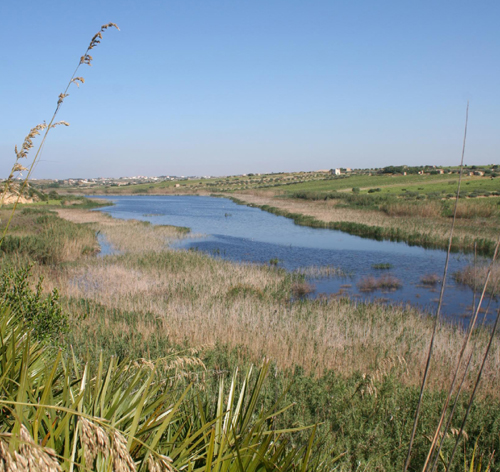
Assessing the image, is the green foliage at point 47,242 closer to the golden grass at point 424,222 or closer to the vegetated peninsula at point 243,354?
the vegetated peninsula at point 243,354

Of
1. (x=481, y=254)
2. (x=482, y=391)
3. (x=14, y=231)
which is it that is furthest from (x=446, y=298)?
(x=14, y=231)

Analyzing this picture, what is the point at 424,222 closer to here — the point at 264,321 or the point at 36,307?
the point at 264,321

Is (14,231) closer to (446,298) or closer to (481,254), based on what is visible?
(446,298)

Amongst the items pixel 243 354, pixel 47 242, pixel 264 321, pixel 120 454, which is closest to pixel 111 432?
pixel 120 454

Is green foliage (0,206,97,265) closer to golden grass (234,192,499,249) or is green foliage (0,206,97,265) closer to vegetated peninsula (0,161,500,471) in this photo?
vegetated peninsula (0,161,500,471)

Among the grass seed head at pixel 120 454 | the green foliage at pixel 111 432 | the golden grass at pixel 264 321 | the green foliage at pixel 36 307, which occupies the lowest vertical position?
the golden grass at pixel 264 321

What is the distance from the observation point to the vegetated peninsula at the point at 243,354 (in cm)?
230

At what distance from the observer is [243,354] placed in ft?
23.0

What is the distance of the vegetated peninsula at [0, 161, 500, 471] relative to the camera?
2.30 metres

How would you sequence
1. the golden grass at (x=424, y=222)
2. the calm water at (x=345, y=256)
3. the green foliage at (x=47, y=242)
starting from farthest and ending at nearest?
the golden grass at (x=424, y=222)
the green foliage at (x=47, y=242)
the calm water at (x=345, y=256)

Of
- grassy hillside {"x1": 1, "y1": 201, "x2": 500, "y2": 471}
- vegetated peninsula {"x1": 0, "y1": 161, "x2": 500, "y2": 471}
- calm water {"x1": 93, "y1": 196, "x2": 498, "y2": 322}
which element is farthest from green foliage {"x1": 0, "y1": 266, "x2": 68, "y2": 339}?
calm water {"x1": 93, "y1": 196, "x2": 498, "y2": 322}

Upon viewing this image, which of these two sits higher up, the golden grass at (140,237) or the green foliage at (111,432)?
the green foliage at (111,432)

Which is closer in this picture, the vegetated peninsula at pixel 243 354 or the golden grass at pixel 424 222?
the vegetated peninsula at pixel 243 354

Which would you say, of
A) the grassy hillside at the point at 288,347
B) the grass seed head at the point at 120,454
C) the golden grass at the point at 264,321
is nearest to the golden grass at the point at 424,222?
the grassy hillside at the point at 288,347
